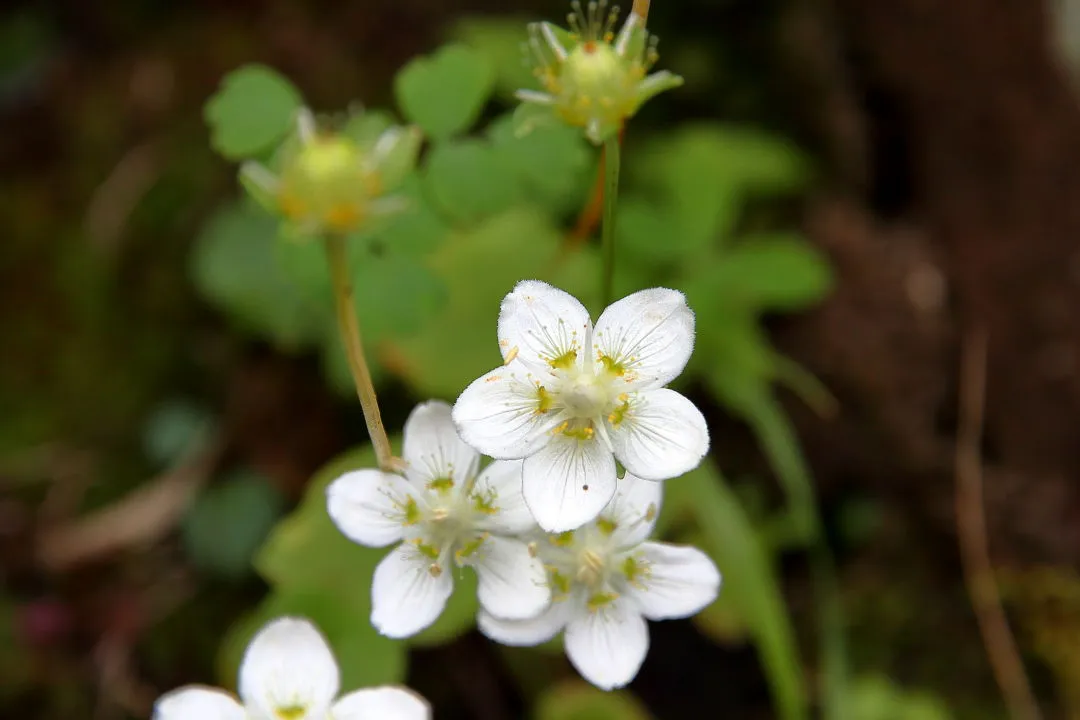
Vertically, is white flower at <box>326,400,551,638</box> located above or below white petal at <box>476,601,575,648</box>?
above

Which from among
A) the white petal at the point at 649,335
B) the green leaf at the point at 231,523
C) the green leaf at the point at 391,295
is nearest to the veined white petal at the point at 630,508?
the white petal at the point at 649,335

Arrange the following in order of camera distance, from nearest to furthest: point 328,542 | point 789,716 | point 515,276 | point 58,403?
1. point 328,542
2. point 789,716
3. point 515,276
4. point 58,403

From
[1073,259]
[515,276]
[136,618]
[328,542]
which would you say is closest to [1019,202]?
[1073,259]

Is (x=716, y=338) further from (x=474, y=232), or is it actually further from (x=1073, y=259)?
(x=1073, y=259)

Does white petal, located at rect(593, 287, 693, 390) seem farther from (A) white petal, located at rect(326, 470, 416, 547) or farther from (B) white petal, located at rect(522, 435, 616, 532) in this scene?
(A) white petal, located at rect(326, 470, 416, 547)

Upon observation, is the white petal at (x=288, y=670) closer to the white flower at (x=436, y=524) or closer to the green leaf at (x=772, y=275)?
the white flower at (x=436, y=524)

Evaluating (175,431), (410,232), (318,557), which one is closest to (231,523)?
(175,431)

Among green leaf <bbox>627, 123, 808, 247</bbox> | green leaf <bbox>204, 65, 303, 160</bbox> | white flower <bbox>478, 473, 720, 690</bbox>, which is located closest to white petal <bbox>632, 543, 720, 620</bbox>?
white flower <bbox>478, 473, 720, 690</bbox>
